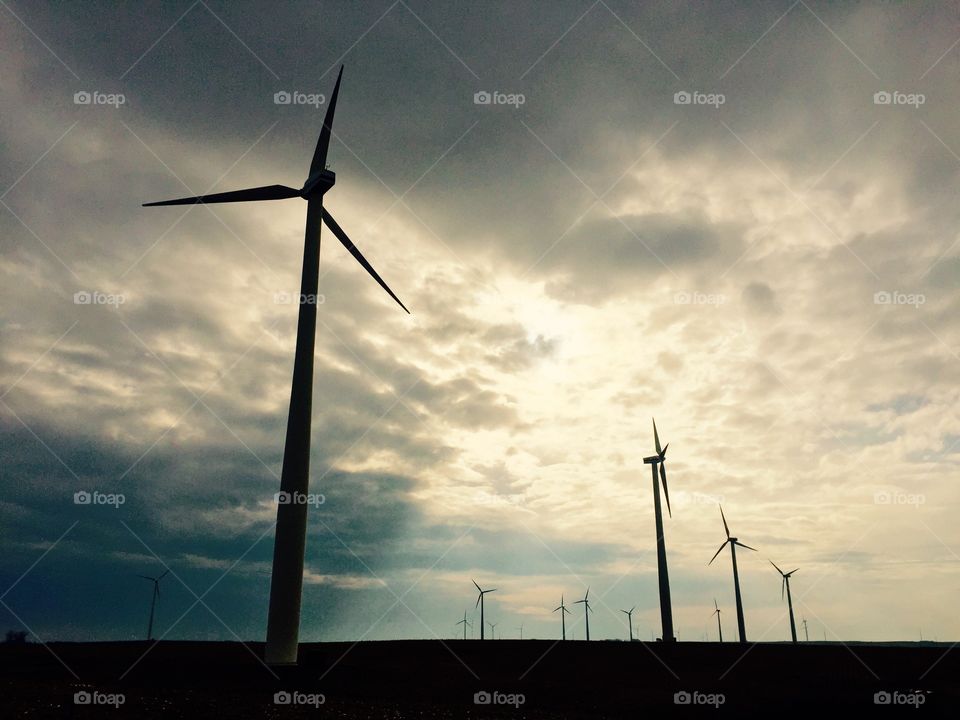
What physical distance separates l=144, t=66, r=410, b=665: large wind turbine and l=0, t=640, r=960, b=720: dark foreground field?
2.65 m

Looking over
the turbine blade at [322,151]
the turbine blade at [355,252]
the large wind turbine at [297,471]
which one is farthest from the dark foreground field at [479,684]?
the turbine blade at [322,151]

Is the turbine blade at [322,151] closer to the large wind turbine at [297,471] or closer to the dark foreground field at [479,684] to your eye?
the large wind turbine at [297,471]

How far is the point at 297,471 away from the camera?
40.4 m

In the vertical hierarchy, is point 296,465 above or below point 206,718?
above

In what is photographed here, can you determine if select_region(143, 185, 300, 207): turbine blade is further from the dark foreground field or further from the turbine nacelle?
the dark foreground field

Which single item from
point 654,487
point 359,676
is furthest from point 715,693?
point 654,487

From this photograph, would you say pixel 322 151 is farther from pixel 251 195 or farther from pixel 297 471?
pixel 297 471

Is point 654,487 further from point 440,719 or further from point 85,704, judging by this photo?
point 85,704

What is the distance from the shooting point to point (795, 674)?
46.8 m

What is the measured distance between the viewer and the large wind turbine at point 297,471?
1524 inches

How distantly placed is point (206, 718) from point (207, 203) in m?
38.2

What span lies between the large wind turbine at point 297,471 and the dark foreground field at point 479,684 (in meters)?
2.65

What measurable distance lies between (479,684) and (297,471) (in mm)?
19783

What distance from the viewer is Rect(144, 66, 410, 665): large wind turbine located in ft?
127
